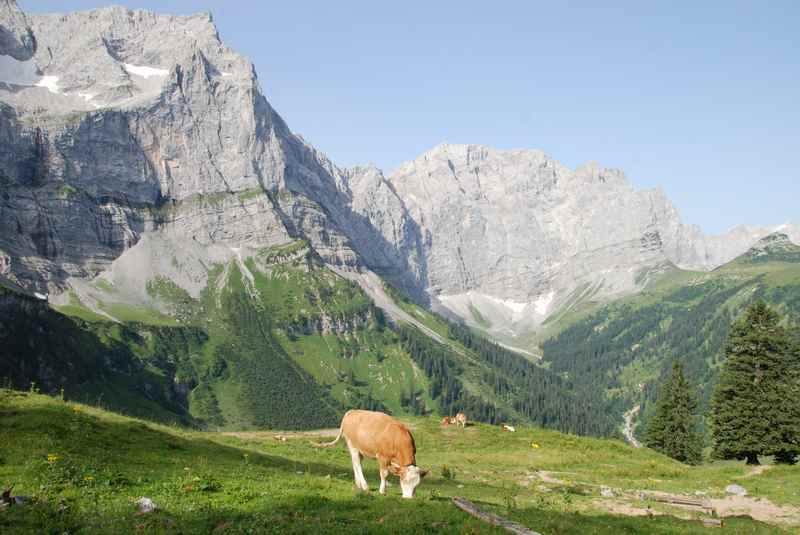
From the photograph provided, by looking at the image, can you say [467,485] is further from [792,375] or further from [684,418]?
[684,418]

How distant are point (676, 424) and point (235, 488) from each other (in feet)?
275

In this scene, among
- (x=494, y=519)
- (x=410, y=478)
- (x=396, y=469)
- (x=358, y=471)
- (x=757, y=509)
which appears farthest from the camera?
(x=757, y=509)

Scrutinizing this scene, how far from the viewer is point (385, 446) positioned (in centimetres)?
2752

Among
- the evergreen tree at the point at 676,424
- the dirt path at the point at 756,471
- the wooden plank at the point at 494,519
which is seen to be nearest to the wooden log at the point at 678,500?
the dirt path at the point at 756,471

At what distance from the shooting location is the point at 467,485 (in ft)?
137

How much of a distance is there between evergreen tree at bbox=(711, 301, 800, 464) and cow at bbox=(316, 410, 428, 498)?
53295 millimetres

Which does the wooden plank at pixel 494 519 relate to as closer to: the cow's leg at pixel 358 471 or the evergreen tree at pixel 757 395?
the cow's leg at pixel 358 471

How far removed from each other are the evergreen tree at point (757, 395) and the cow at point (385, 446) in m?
53.3

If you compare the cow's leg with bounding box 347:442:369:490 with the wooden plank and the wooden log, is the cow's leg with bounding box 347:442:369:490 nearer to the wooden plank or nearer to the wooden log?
the wooden plank

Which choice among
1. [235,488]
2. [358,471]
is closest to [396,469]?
[358,471]

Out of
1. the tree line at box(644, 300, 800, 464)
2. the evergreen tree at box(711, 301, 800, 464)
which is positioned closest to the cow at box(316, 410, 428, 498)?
the tree line at box(644, 300, 800, 464)

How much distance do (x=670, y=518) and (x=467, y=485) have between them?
14887 millimetres

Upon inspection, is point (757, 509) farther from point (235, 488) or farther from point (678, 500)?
point (235, 488)

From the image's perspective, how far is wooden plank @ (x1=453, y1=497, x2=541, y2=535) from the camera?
21031mm
